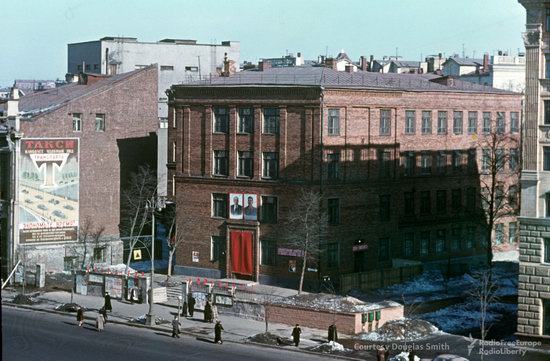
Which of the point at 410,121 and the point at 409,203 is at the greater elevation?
the point at 410,121

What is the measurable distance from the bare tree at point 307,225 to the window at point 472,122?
66.6ft

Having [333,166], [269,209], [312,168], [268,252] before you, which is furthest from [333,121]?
[268,252]

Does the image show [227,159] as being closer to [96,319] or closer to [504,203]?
[96,319]

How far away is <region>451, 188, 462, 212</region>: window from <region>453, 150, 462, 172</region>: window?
156 cm

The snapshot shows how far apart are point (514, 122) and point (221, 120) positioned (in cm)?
2868

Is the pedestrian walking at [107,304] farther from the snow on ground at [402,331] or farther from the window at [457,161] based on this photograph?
the window at [457,161]

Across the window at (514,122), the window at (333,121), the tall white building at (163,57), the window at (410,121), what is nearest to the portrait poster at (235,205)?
the window at (333,121)

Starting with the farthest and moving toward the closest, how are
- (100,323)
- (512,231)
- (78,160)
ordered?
(512,231), (78,160), (100,323)

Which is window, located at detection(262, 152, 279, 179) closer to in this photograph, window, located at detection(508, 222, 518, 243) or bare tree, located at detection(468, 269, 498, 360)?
bare tree, located at detection(468, 269, 498, 360)

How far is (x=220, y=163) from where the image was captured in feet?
223

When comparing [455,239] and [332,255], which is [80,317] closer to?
[332,255]

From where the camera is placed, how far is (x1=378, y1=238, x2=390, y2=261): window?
69.1 meters

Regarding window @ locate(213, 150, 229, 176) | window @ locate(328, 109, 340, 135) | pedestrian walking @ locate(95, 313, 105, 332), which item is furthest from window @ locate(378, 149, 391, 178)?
pedestrian walking @ locate(95, 313, 105, 332)

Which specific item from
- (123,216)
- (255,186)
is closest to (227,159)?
(255,186)
